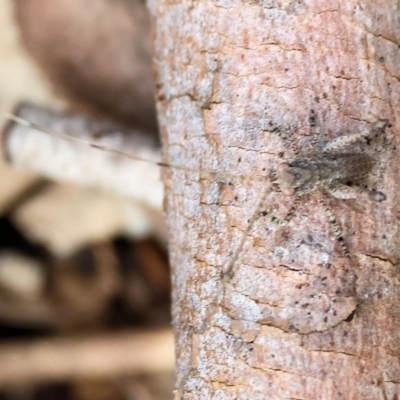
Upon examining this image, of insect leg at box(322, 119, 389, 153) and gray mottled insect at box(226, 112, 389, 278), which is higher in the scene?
insect leg at box(322, 119, 389, 153)

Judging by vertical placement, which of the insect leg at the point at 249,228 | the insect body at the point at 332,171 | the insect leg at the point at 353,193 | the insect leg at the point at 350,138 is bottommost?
the insect leg at the point at 249,228

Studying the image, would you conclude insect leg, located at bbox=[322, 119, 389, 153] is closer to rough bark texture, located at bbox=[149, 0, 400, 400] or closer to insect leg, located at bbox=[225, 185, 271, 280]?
rough bark texture, located at bbox=[149, 0, 400, 400]

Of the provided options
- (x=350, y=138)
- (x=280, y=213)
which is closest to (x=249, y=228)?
(x=280, y=213)

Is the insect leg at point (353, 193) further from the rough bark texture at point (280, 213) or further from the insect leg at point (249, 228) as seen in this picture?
the insect leg at point (249, 228)

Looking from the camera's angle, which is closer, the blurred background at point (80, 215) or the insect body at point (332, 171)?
the insect body at point (332, 171)

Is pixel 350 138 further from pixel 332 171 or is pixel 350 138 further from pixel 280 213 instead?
pixel 280 213

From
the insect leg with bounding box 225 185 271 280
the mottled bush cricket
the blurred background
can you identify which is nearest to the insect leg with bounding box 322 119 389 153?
the mottled bush cricket

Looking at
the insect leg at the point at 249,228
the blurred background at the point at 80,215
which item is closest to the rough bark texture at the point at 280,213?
the insect leg at the point at 249,228

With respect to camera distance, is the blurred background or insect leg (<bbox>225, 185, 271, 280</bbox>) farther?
the blurred background
